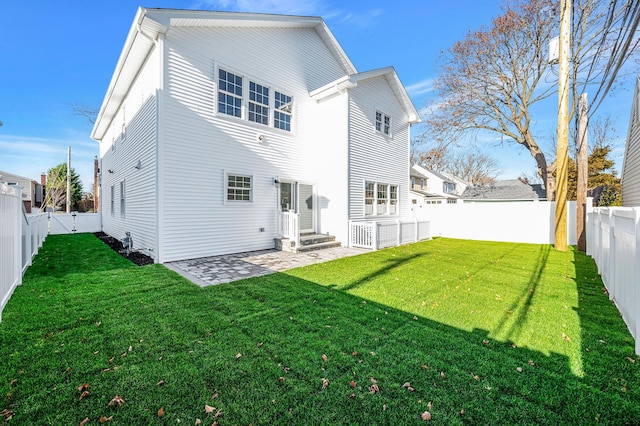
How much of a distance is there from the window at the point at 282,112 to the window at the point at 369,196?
4.07 m

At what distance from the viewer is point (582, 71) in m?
12.7

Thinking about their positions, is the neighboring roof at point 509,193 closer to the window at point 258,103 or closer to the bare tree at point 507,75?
the bare tree at point 507,75

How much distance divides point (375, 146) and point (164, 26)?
8.55 metres

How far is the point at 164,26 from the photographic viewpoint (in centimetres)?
720

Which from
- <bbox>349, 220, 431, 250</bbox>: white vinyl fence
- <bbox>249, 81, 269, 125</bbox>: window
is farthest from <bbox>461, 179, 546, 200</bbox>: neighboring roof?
<bbox>249, 81, 269, 125</bbox>: window

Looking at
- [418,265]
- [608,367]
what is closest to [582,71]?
[418,265]

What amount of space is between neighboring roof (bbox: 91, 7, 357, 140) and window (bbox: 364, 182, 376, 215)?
6065 millimetres

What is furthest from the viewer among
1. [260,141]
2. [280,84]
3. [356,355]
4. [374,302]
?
[280,84]

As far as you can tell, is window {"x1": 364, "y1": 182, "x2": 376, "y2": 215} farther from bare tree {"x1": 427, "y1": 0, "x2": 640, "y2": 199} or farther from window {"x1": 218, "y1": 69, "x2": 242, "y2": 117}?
bare tree {"x1": 427, "y1": 0, "x2": 640, "y2": 199}

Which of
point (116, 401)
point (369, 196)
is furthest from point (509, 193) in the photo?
point (116, 401)

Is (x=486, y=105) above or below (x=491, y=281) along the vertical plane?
above

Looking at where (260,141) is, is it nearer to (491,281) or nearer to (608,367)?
(491,281)

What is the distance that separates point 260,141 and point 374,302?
23.0 ft

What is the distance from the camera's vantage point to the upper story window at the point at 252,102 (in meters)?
8.90
